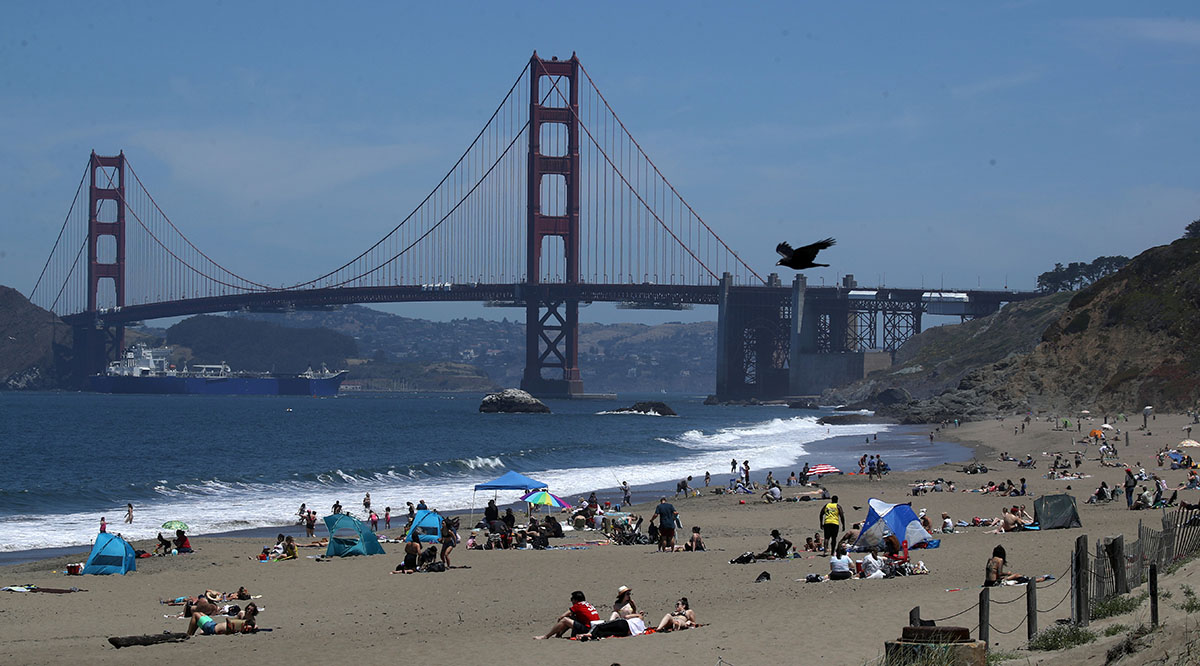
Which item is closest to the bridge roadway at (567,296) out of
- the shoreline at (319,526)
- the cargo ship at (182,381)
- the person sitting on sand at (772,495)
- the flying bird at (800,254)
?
the cargo ship at (182,381)

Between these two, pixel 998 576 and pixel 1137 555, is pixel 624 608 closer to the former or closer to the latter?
pixel 998 576

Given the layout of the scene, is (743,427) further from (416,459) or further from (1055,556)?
(1055,556)

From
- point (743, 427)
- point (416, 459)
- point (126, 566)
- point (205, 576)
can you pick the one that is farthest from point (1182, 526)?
point (743, 427)

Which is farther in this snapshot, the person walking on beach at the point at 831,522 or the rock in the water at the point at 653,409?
the rock in the water at the point at 653,409

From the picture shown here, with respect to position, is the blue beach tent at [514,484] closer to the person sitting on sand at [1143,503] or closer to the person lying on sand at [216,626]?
the person sitting on sand at [1143,503]

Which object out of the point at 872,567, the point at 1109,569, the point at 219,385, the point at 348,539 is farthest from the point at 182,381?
the point at 1109,569
